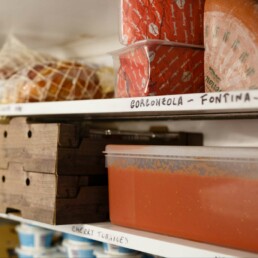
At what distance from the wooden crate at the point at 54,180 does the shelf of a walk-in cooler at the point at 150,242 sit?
0.14 feet

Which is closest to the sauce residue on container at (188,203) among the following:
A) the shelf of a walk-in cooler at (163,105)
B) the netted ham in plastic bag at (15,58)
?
the shelf of a walk-in cooler at (163,105)

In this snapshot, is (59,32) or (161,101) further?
(59,32)

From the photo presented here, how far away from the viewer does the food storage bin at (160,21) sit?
41.1 inches

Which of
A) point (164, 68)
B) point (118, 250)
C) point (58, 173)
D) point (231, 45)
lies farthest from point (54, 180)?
point (231, 45)

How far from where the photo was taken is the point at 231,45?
3.04ft

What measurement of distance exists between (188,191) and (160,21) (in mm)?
354

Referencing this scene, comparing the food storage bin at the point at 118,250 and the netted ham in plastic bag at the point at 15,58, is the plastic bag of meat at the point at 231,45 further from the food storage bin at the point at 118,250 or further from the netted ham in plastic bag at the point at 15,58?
the netted ham in plastic bag at the point at 15,58

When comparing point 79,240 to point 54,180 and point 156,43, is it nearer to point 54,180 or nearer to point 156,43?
point 54,180

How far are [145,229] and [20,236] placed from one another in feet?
2.00

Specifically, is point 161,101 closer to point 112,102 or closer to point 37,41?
point 112,102

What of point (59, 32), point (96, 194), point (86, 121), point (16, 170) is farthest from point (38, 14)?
point (96, 194)

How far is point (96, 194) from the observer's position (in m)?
1.22

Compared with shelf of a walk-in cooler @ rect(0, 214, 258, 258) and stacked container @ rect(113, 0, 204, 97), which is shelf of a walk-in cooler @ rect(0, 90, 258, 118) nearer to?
stacked container @ rect(113, 0, 204, 97)

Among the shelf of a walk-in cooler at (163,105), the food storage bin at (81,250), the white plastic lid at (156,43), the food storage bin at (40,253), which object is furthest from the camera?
the food storage bin at (40,253)
